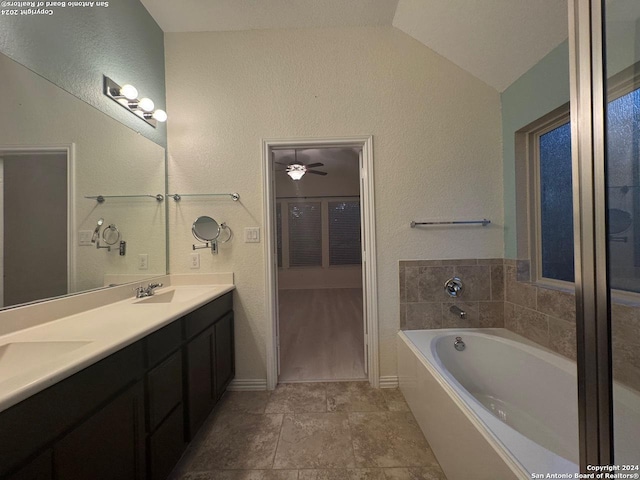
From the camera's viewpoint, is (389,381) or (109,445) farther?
(389,381)

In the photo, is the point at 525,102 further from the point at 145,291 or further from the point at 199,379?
the point at 145,291

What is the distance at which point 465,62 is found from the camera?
1808 millimetres

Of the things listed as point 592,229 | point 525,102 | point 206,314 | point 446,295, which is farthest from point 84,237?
point 525,102

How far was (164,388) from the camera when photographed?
3.53ft

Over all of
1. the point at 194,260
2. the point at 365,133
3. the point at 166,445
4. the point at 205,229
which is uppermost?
the point at 365,133

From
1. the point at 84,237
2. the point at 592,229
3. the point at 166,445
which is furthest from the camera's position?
the point at 84,237

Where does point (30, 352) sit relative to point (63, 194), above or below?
below

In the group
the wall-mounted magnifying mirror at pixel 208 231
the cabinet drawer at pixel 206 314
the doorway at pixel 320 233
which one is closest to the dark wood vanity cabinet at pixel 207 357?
the cabinet drawer at pixel 206 314

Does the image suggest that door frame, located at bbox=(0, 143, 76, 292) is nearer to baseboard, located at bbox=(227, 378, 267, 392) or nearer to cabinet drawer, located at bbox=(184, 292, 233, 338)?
cabinet drawer, located at bbox=(184, 292, 233, 338)

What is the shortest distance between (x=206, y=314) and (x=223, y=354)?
401 mm

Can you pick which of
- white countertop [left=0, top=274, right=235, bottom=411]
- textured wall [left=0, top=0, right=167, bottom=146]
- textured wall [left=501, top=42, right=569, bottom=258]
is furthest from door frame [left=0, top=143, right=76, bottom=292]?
textured wall [left=501, top=42, right=569, bottom=258]

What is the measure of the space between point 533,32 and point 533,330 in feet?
6.25

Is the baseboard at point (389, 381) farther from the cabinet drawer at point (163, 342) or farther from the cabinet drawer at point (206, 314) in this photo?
the cabinet drawer at point (163, 342)

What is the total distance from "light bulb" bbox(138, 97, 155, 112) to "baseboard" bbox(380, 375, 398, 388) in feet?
8.64
